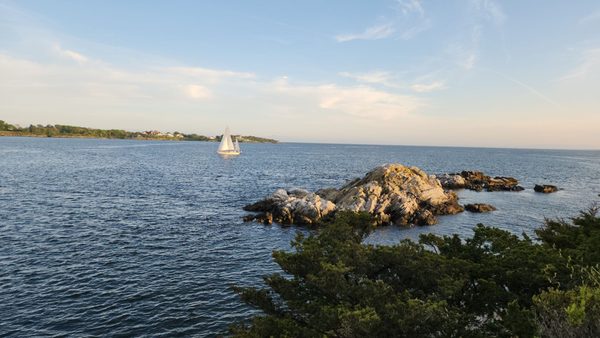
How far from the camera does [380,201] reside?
5181 centimetres

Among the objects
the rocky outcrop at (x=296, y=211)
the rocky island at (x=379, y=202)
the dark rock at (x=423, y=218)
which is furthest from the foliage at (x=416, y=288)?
the dark rock at (x=423, y=218)

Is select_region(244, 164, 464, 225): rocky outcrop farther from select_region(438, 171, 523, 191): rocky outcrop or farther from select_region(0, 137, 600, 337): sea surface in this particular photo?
select_region(438, 171, 523, 191): rocky outcrop

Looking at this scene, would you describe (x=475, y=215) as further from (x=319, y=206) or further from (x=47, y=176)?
(x=47, y=176)

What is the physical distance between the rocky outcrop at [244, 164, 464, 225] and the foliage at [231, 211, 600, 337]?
1175 inches

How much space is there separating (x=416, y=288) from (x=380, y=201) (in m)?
37.0

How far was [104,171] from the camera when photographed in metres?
95.9

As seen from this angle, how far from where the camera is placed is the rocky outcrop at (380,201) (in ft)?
159

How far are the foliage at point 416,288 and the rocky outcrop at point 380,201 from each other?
97.9ft

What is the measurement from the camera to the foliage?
40.8 ft

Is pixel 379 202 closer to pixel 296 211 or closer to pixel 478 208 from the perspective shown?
pixel 296 211

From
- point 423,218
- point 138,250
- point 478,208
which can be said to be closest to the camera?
point 138,250

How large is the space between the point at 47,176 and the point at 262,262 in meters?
71.2

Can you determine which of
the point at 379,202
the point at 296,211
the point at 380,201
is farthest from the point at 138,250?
the point at 380,201

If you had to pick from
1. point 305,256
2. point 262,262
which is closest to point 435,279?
point 305,256
